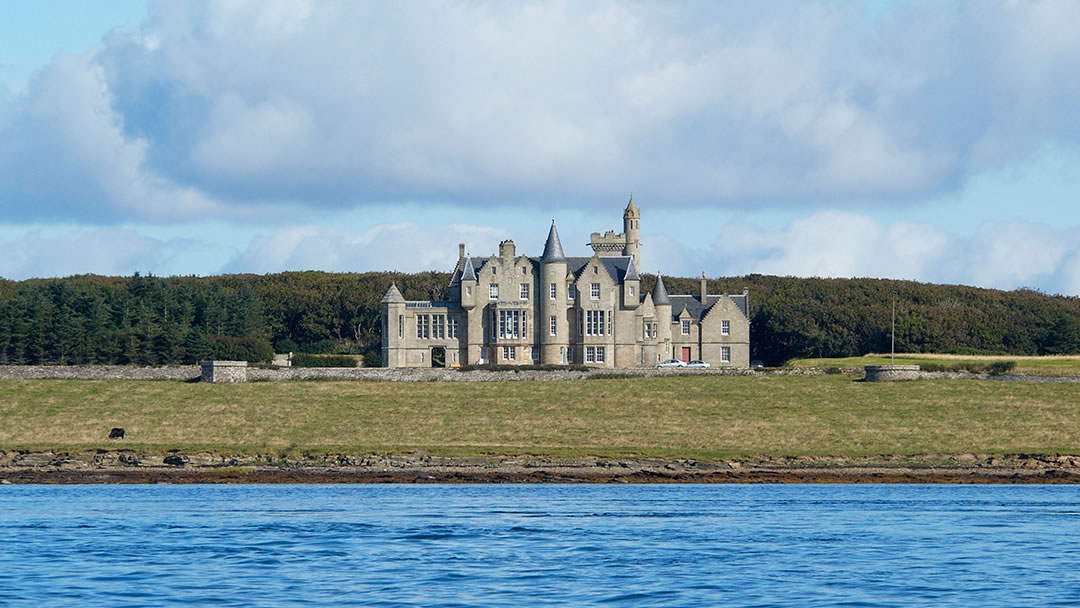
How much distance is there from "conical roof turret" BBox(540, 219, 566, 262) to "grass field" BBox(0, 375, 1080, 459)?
1670 centimetres

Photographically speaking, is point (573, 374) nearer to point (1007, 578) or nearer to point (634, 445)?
point (634, 445)

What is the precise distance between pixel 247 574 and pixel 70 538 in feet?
27.3

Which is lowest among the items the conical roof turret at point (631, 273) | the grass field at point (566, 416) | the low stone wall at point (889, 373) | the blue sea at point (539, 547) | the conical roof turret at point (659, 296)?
the blue sea at point (539, 547)

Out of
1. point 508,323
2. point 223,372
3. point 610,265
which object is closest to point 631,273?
point 610,265

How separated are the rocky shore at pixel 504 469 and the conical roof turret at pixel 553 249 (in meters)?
37.6

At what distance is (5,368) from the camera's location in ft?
272

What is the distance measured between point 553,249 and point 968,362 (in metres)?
28.1

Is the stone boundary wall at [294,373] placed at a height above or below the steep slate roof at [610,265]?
below

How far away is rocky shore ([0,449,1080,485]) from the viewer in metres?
54.8

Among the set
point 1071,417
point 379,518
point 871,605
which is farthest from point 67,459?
point 1071,417

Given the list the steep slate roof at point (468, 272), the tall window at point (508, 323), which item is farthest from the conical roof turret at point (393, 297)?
the tall window at point (508, 323)

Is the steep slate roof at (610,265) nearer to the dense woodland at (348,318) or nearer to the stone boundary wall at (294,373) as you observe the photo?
the dense woodland at (348,318)

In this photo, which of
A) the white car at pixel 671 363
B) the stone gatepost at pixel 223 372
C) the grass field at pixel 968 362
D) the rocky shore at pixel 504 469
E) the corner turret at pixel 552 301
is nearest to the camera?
the rocky shore at pixel 504 469

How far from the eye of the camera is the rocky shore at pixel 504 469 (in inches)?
2157
